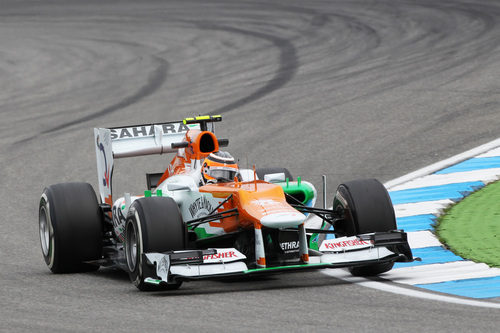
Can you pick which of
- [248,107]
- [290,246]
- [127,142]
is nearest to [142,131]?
[127,142]

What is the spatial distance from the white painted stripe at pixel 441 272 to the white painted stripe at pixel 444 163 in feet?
13.3

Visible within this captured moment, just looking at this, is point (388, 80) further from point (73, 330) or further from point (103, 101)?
point (73, 330)

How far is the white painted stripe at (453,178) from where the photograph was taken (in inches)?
528

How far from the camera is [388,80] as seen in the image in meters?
20.4

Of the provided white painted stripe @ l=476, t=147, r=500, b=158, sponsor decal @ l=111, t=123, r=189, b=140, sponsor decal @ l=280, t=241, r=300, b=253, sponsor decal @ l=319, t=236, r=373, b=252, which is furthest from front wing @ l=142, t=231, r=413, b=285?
white painted stripe @ l=476, t=147, r=500, b=158

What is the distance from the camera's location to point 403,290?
28.7 ft

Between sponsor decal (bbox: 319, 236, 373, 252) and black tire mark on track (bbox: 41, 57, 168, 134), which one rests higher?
black tire mark on track (bbox: 41, 57, 168, 134)

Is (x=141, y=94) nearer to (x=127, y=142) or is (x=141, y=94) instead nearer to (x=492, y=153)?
(x=492, y=153)

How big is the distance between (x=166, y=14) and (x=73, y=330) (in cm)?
2453

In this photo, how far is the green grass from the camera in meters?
9.98

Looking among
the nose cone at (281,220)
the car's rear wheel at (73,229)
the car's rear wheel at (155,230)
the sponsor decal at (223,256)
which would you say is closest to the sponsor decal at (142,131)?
the car's rear wheel at (73,229)

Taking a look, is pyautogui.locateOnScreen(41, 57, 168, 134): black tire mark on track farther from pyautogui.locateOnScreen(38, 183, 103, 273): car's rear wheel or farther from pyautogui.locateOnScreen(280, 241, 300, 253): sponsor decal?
pyautogui.locateOnScreen(280, 241, 300, 253): sponsor decal

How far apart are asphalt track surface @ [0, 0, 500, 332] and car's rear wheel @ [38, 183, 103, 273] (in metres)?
0.20

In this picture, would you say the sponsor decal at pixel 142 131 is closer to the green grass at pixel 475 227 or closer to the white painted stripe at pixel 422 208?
the white painted stripe at pixel 422 208
